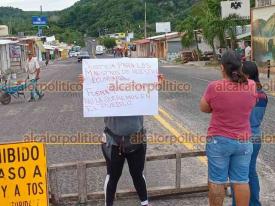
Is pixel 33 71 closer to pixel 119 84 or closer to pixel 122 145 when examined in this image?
pixel 119 84

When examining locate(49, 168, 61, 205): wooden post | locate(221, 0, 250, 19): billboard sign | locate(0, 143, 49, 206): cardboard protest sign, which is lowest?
locate(49, 168, 61, 205): wooden post

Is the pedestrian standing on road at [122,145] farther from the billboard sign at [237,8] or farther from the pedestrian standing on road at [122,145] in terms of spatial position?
the billboard sign at [237,8]

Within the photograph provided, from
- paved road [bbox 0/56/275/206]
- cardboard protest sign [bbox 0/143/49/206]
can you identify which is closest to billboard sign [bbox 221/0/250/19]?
paved road [bbox 0/56/275/206]

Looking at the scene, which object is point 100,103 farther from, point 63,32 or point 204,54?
point 63,32

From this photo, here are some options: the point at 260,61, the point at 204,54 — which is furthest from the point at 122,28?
the point at 260,61

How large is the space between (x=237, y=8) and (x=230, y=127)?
3860 cm

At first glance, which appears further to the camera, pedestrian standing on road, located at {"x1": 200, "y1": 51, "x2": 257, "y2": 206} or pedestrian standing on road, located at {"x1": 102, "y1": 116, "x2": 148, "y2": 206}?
pedestrian standing on road, located at {"x1": 102, "y1": 116, "x2": 148, "y2": 206}

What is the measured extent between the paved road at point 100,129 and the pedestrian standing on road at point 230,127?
1199 millimetres

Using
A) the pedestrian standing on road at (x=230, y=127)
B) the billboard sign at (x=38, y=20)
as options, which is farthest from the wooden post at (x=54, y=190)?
the billboard sign at (x=38, y=20)

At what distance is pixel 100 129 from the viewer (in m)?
11.4

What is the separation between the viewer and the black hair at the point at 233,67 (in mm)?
4574

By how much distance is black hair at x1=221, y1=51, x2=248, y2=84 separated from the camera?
180 inches

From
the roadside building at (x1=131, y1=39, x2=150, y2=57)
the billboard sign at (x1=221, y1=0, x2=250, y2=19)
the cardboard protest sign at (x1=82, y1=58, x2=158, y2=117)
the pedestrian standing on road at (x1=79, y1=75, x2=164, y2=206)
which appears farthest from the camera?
the roadside building at (x1=131, y1=39, x2=150, y2=57)

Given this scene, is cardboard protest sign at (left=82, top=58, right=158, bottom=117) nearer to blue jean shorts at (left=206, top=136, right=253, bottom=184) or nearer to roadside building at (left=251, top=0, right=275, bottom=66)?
blue jean shorts at (left=206, top=136, right=253, bottom=184)
